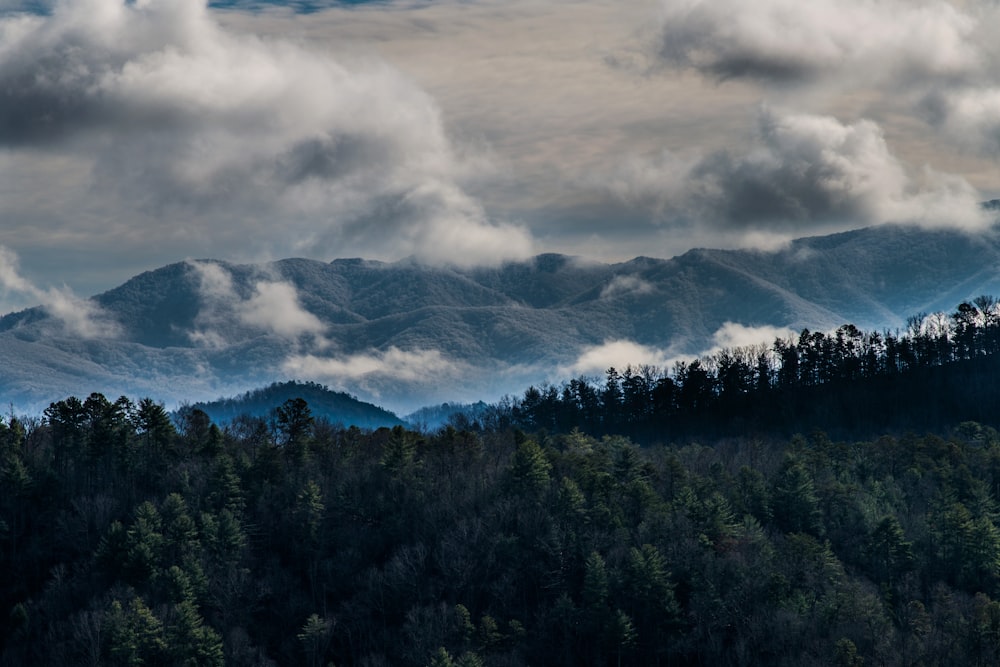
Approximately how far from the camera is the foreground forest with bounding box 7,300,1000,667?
124 metres

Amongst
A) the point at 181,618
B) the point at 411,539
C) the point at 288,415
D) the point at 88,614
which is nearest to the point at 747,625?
the point at 411,539

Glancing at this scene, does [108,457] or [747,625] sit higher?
[108,457]

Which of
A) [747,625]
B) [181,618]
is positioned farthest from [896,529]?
[181,618]

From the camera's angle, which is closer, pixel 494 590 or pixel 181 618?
pixel 181 618

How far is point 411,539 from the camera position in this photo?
151000 mm

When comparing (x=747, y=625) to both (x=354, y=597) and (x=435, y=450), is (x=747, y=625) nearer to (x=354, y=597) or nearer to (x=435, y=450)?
(x=354, y=597)

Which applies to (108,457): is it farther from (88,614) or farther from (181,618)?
(181,618)

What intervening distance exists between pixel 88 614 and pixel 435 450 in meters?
58.0

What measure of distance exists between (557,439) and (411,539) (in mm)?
46000

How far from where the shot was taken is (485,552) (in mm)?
142125

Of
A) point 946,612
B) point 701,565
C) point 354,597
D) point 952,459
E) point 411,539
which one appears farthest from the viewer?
point 952,459

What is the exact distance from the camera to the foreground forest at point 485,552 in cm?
12362

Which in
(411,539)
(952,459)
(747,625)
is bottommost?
(747,625)

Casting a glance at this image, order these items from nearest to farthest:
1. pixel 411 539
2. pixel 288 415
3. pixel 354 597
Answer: pixel 354 597 → pixel 411 539 → pixel 288 415
